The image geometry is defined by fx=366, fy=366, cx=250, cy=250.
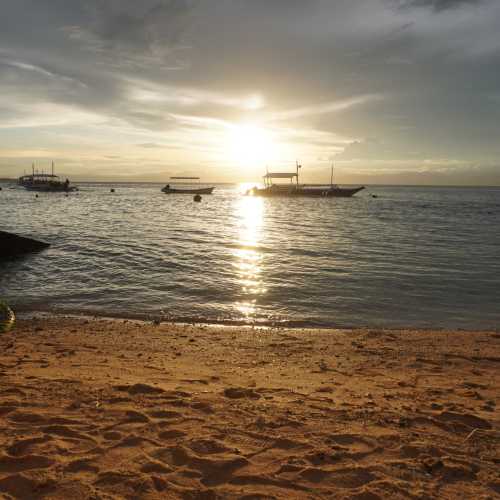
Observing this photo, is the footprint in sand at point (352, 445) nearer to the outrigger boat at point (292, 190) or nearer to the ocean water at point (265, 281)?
the ocean water at point (265, 281)

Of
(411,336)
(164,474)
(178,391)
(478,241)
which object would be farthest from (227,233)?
(164,474)

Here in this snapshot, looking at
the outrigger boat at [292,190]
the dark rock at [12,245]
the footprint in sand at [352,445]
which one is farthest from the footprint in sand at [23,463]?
the outrigger boat at [292,190]

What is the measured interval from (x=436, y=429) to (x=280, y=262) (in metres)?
13.2

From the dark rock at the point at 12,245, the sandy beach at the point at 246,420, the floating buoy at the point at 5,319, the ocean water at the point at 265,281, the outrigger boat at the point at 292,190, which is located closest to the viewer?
the sandy beach at the point at 246,420

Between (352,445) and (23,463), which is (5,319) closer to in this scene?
(23,463)

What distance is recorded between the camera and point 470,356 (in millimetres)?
7012

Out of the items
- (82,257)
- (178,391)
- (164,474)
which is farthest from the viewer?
(82,257)

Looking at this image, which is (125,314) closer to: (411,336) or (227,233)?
(411,336)

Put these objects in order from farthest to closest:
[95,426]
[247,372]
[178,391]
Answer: [247,372]
[178,391]
[95,426]

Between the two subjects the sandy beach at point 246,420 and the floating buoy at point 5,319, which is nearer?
the sandy beach at point 246,420

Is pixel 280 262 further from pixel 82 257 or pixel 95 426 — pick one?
pixel 95 426

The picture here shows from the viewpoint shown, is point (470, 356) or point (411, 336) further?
point (411, 336)

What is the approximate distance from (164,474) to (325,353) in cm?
439

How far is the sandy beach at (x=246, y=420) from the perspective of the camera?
334cm
